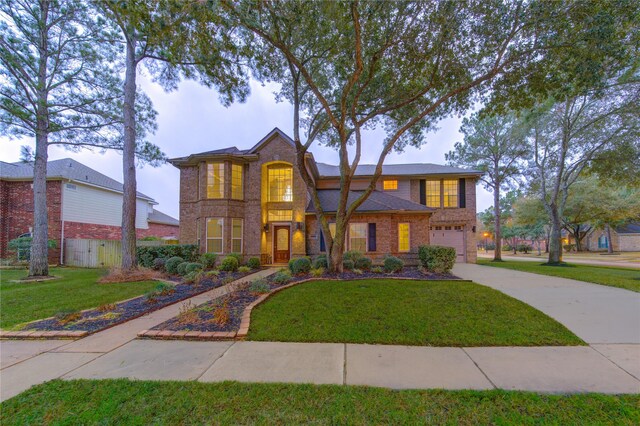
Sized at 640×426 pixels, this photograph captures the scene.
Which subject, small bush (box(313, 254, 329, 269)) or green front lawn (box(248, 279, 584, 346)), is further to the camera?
small bush (box(313, 254, 329, 269))

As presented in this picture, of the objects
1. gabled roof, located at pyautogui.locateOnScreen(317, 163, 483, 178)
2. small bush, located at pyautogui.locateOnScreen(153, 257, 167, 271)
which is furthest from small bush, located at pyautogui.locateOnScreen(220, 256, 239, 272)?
gabled roof, located at pyautogui.locateOnScreen(317, 163, 483, 178)

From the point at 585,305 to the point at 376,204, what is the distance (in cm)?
866

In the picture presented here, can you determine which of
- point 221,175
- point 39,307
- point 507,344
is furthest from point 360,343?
point 221,175

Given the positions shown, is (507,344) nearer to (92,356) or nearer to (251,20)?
(92,356)

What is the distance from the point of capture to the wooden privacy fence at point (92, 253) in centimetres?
1362

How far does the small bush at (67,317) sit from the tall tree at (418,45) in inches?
274

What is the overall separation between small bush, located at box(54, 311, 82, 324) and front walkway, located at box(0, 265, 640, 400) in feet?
2.42

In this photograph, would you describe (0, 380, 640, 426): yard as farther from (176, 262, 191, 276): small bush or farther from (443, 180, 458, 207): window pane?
(443, 180, 458, 207): window pane

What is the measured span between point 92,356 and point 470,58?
11359 millimetres

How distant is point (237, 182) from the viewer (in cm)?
1335

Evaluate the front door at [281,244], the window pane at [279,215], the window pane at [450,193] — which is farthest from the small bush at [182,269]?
the window pane at [450,193]

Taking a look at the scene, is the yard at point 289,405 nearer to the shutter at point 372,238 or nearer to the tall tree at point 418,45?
the tall tree at point 418,45

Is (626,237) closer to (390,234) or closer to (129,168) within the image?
(390,234)

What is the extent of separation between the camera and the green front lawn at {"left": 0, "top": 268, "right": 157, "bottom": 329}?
5125mm
